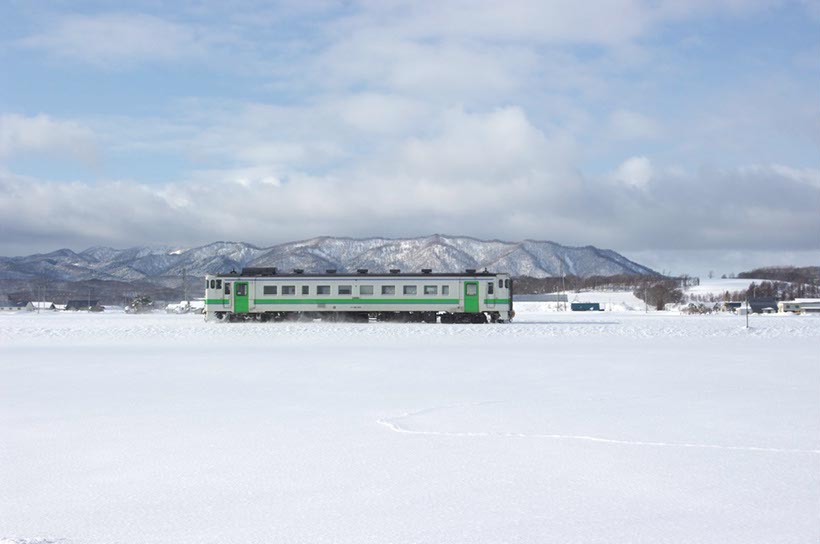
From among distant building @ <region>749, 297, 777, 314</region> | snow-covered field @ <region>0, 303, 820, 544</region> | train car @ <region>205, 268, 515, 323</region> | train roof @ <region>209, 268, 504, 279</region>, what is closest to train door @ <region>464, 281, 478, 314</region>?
train car @ <region>205, 268, 515, 323</region>

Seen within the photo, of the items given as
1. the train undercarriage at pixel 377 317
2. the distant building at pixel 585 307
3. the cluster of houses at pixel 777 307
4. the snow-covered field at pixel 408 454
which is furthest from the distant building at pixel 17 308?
the cluster of houses at pixel 777 307

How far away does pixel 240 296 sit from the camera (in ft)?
141

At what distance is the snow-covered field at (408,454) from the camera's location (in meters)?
5.43

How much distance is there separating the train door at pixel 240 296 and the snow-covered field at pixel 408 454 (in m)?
26.3

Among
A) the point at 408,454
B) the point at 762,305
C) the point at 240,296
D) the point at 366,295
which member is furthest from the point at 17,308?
the point at 408,454

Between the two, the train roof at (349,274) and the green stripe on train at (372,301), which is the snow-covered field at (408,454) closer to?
the green stripe on train at (372,301)

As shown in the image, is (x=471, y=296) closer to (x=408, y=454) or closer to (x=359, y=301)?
(x=359, y=301)

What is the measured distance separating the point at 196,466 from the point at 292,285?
117 feet

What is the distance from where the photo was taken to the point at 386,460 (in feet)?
24.1

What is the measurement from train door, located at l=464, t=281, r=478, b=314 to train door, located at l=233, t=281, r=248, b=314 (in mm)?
12324

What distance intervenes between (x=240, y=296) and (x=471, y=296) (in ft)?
42.5

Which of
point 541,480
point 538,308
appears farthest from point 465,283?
point 538,308

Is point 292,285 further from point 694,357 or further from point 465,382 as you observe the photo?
point 465,382

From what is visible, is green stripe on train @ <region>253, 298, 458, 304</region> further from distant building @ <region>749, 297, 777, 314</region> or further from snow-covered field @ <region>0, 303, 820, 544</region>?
distant building @ <region>749, 297, 777, 314</region>
